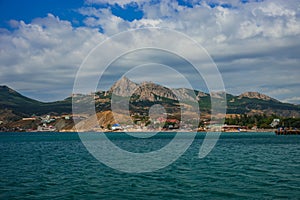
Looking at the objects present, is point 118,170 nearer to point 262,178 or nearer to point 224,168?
point 224,168

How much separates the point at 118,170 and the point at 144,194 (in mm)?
13097

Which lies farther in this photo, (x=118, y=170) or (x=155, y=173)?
(x=118, y=170)

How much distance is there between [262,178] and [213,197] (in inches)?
358

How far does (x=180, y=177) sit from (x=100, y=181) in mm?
7299

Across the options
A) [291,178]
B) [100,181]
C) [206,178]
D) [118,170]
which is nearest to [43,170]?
[118,170]

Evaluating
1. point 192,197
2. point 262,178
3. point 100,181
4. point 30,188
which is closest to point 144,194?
point 192,197

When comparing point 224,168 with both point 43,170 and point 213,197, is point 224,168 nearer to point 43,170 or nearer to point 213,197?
point 213,197

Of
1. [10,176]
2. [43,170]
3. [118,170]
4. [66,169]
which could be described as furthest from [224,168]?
[10,176]

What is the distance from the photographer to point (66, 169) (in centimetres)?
3822

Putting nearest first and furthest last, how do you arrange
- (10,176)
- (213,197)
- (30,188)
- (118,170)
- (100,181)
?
(213,197)
(30,188)
(100,181)
(10,176)
(118,170)

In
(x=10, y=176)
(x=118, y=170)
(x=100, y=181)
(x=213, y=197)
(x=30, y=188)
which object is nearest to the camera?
(x=213, y=197)

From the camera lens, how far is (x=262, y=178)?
30.5 meters

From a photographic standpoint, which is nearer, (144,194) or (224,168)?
(144,194)

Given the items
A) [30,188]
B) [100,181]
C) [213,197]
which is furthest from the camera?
[100,181]
